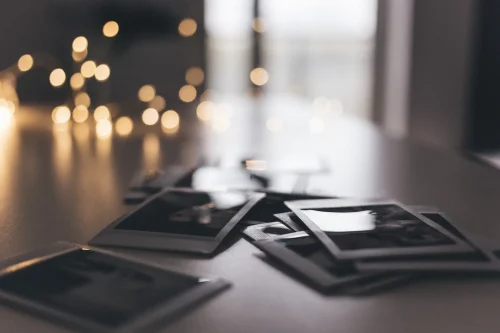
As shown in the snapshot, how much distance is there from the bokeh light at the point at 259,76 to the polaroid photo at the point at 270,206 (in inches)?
152

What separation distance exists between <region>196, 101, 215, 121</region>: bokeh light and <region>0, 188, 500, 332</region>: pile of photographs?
1.21 meters

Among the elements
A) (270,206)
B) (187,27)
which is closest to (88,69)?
(187,27)

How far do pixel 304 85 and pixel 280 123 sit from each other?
2.89 meters

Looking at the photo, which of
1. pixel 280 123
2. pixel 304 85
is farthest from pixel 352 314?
pixel 304 85

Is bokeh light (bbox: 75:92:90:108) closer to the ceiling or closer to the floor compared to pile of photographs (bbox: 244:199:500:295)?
closer to the ceiling

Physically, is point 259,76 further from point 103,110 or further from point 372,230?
point 372,230

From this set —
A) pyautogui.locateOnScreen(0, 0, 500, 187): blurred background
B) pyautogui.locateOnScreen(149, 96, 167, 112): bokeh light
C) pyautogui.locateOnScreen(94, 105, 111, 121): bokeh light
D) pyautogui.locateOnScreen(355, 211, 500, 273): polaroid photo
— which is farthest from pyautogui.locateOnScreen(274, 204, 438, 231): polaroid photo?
pyautogui.locateOnScreen(149, 96, 167, 112): bokeh light

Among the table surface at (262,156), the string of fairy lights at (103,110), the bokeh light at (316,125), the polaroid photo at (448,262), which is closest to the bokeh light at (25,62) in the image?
the string of fairy lights at (103,110)

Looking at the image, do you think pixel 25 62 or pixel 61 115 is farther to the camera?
pixel 25 62

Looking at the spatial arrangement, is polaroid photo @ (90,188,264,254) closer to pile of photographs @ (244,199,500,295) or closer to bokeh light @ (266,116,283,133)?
pile of photographs @ (244,199,500,295)

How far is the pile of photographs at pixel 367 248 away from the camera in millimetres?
514

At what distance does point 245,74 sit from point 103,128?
3.12m

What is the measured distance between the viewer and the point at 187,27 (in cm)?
262

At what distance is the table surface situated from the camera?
46 centimetres
